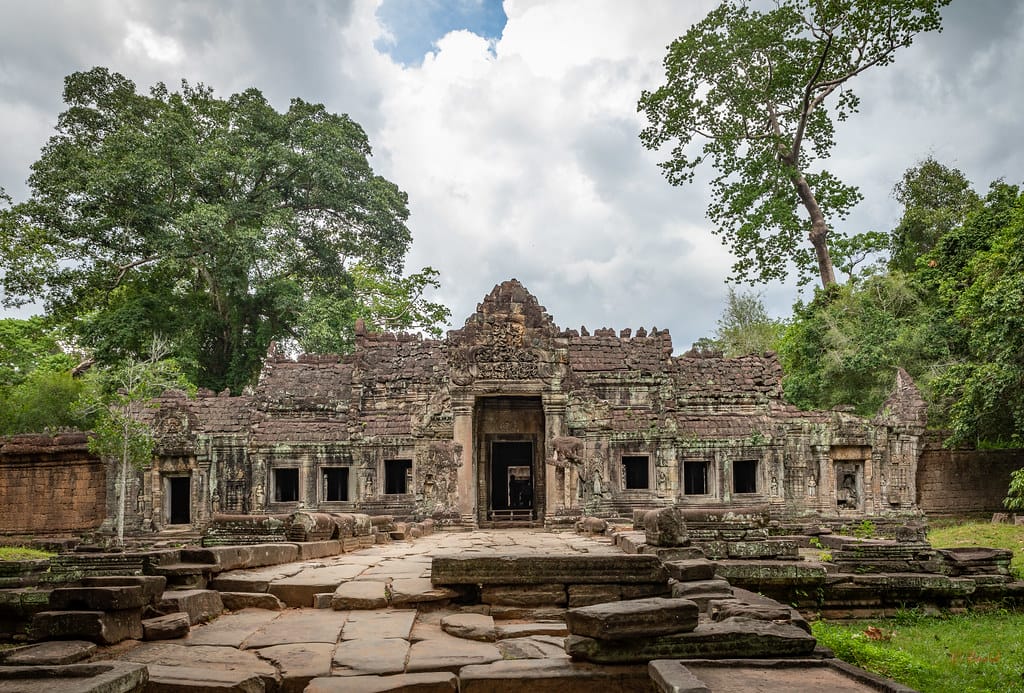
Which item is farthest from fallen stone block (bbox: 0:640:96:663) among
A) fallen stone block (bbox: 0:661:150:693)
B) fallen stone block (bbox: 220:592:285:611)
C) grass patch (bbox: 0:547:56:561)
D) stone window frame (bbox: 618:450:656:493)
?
stone window frame (bbox: 618:450:656:493)

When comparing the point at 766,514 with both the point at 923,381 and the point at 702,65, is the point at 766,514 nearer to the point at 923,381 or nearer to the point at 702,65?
the point at 923,381

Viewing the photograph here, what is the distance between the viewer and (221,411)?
18.8m

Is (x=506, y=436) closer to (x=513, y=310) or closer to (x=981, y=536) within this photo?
(x=513, y=310)

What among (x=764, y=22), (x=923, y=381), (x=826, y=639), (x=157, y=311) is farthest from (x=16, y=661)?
(x=764, y=22)

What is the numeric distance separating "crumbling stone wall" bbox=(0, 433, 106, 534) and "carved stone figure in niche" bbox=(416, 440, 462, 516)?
362 inches

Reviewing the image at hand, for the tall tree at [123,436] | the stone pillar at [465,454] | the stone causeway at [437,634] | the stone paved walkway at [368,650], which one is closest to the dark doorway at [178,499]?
the tall tree at [123,436]

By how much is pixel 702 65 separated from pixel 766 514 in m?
22.5

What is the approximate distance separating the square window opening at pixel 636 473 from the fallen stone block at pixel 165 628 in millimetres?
13755

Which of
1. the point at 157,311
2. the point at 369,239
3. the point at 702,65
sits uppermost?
the point at 702,65

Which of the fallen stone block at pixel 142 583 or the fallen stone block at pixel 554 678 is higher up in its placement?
the fallen stone block at pixel 142 583

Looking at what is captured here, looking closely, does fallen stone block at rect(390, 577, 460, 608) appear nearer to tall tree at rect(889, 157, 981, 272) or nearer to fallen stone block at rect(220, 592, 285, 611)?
fallen stone block at rect(220, 592, 285, 611)

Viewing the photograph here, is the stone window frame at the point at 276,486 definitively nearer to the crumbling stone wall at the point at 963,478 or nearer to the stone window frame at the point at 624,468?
the stone window frame at the point at 624,468

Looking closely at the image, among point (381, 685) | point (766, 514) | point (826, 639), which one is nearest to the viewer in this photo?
point (381, 685)

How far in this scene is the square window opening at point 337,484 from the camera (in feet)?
59.6
